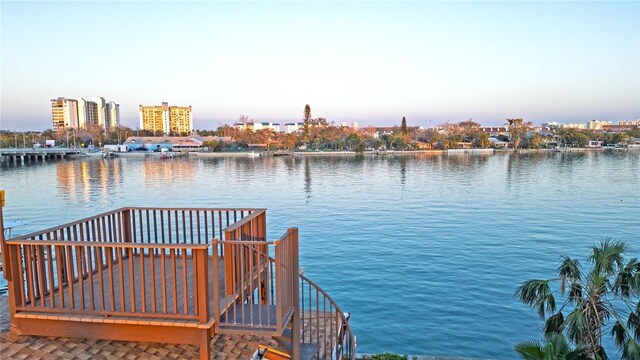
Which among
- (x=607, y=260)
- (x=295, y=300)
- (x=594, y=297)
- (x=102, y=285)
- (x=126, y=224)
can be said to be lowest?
(x=594, y=297)

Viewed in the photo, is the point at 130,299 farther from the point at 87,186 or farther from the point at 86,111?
the point at 86,111

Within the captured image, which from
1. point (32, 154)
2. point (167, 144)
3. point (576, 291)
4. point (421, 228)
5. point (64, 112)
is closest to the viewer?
point (576, 291)

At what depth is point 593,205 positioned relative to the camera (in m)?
30.5

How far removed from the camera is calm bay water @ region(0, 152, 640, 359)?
1261cm

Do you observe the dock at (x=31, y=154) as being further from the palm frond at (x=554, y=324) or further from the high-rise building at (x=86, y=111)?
the palm frond at (x=554, y=324)

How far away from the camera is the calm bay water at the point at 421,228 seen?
41.4ft

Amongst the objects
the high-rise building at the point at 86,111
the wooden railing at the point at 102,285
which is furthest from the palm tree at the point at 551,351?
the high-rise building at the point at 86,111

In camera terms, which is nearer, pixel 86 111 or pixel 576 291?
pixel 576 291

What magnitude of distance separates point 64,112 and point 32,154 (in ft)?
321

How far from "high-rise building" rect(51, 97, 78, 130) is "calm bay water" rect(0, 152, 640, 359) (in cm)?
14774

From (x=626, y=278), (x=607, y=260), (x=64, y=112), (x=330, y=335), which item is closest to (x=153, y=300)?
(x=330, y=335)

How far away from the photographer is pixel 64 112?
17975 centimetres

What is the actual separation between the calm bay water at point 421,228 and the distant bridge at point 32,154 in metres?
45.9

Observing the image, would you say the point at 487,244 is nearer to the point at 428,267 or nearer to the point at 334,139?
the point at 428,267
